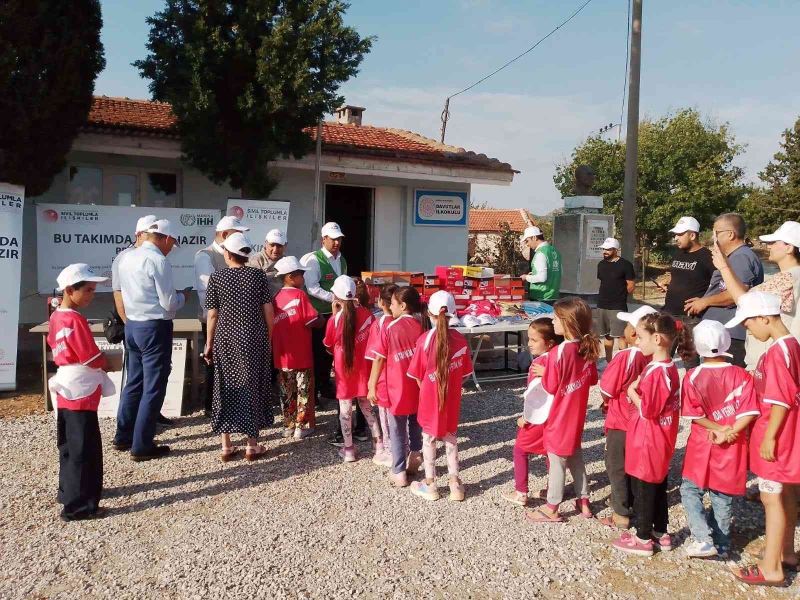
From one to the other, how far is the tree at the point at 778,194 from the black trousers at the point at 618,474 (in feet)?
104

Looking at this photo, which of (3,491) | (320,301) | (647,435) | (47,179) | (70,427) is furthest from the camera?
(47,179)

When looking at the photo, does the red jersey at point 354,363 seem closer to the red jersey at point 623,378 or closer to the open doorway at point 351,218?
the red jersey at point 623,378

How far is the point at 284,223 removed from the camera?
8.81 metres

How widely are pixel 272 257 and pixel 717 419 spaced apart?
3925 mm

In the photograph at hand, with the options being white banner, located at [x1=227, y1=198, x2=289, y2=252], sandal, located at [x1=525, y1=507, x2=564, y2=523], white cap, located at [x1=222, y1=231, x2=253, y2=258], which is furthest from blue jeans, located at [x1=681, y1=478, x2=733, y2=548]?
white banner, located at [x1=227, y1=198, x2=289, y2=252]

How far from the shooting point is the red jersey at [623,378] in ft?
12.1

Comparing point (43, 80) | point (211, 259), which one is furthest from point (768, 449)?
point (43, 80)

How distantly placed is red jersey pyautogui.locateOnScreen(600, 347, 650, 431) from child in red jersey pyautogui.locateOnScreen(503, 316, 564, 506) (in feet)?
1.24

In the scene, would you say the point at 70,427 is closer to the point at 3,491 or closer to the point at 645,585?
the point at 3,491

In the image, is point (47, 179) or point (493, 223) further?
point (493, 223)

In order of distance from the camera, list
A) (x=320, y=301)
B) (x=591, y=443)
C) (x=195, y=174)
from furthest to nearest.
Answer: (x=195, y=174), (x=320, y=301), (x=591, y=443)

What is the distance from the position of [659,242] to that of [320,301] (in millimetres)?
29889

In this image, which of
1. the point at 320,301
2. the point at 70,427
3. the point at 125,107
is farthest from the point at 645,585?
A: the point at 125,107

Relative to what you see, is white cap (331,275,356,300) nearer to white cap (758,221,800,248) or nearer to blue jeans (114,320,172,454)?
blue jeans (114,320,172,454)
